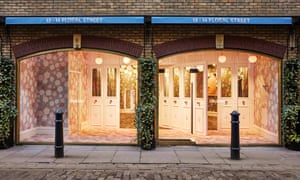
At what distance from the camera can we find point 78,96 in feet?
38.4

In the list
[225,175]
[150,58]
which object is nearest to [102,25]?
[150,58]

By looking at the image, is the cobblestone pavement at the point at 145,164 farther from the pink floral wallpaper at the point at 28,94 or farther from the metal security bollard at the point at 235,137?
the pink floral wallpaper at the point at 28,94

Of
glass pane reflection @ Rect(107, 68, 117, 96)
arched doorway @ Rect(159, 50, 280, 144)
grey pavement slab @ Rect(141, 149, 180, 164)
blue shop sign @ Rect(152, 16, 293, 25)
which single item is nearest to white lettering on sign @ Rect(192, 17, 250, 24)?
blue shop sign @ Rect(152, 16, 293, 25)

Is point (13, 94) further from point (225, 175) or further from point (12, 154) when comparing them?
point (225, 175)

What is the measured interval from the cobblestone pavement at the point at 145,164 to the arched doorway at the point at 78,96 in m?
1.38

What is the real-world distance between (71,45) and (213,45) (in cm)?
441

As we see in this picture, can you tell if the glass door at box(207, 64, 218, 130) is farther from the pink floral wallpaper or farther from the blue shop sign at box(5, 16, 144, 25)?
the pink floral wallpaper

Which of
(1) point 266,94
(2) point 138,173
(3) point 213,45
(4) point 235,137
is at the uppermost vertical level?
(3) point 213,45

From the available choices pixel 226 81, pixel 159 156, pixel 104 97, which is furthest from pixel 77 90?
pixel 226 81

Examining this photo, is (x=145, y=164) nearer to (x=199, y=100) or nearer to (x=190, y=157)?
(x=190, y=157)

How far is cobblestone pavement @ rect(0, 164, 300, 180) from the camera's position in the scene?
6.30 m

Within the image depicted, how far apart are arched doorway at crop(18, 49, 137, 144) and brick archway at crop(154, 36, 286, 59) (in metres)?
1.16

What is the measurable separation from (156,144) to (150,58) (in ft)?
8.76

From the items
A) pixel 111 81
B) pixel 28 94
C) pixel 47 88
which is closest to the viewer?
pixel 28 94
